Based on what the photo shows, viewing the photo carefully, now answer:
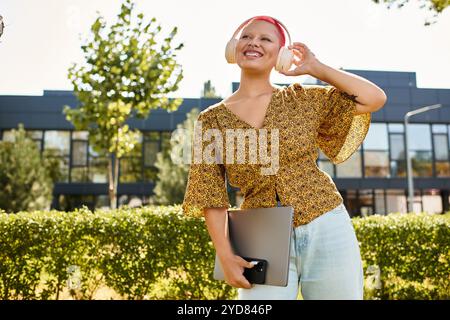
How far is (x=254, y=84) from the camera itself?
6.46ft

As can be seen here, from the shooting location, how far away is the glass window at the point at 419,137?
27.4m

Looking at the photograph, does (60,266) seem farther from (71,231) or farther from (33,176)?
(33,176)

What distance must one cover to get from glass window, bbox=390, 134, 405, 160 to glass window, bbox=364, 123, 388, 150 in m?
0.44

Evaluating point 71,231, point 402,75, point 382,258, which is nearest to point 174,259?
point 71,231

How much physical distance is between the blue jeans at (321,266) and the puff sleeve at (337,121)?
0.40m

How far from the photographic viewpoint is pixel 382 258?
21.0ft

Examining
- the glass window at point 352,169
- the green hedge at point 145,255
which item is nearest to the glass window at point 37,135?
the glass window at point 352,169

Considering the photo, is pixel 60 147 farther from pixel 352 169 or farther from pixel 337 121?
pixel 337 121

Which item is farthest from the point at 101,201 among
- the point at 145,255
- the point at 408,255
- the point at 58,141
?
the point at 408,255

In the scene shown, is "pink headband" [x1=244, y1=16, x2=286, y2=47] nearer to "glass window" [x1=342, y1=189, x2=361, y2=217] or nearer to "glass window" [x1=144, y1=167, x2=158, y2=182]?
"glass window" [x1=144, y1=167, x2=158, y2=182]

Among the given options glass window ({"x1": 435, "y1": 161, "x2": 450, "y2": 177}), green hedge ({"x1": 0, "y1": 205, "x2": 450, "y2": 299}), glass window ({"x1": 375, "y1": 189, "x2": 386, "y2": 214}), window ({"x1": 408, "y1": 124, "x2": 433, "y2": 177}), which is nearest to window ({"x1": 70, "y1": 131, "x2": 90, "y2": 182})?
glass window ({"x1": 375, "y1": 189, "x2": 386, "y2": 214})

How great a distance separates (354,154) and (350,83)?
77.4ft

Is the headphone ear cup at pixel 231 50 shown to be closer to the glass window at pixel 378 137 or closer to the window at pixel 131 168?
the window at pixel 131 168

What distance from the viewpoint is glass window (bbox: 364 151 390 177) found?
1052 inches
